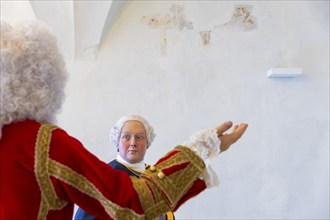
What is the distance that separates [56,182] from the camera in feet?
4.24

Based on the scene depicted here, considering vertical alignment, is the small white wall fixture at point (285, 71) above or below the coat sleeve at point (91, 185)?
above

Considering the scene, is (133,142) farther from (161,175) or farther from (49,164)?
(49,164)

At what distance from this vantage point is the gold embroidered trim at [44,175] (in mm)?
1280

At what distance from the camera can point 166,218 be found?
2922 millimetres

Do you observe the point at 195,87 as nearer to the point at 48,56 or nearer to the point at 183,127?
the point at 183,127

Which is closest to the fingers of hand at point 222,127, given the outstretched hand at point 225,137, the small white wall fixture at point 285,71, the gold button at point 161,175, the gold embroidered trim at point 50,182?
the outstretched hand at point 225,137

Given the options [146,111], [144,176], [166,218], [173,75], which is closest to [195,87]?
[173,75]

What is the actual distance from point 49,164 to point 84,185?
129 millimetres

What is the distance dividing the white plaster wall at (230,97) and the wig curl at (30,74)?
4421 millimetres

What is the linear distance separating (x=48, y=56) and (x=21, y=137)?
0.30m

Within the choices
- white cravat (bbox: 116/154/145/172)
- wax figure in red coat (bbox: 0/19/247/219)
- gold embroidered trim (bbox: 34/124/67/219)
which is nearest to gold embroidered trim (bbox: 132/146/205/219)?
wax figure in red coat (bbox: 0/19/247/219)

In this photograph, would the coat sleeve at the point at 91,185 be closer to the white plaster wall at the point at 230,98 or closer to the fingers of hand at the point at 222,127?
the fingers of hand at the point at 222,127

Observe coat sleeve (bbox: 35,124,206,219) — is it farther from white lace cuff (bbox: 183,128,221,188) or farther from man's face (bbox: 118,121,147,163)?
man's face (bbox: 118,121,147,163)

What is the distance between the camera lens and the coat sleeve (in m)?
1.29
